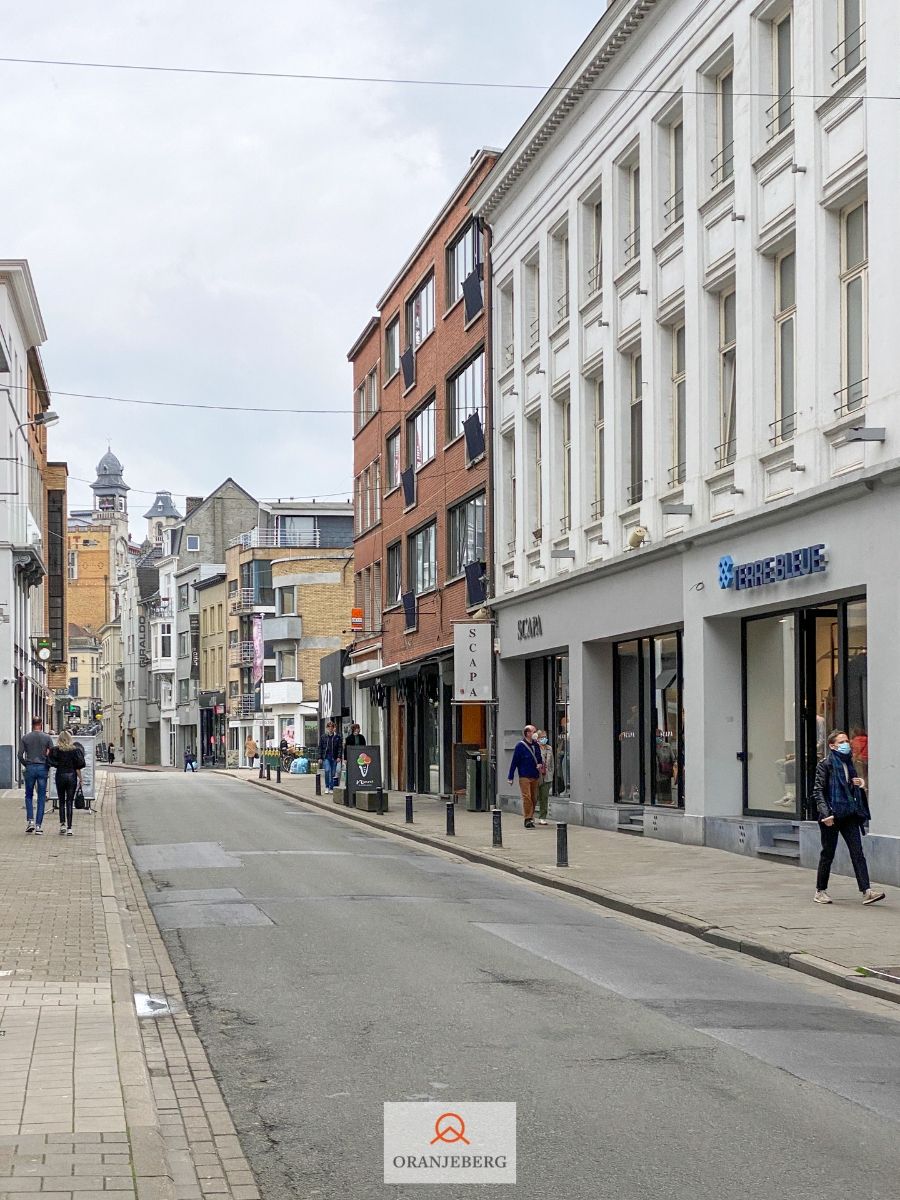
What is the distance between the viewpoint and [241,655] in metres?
88.0

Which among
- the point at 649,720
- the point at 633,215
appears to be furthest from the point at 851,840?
the point at 633,215

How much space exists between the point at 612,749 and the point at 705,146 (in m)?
10.6

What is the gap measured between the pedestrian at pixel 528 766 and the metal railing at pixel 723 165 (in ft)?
30.0

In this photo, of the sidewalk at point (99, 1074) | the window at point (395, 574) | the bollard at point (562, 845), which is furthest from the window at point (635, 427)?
the window at point (395, 574)

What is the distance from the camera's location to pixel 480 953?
39.0 feet

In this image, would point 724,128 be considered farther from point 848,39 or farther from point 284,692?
point 284,692

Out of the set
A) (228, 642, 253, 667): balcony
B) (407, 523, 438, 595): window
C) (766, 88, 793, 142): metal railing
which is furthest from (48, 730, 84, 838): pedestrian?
(228, 642, 253, 667): balcony

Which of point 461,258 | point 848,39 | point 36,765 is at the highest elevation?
point 461,258

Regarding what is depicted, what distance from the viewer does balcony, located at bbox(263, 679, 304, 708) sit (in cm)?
8000

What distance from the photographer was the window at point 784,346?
20.0 metres

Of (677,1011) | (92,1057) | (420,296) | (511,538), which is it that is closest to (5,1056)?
(92,1057)

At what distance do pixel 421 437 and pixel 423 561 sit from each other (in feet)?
10.6

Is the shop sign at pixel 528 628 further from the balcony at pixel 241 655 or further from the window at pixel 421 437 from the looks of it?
the balcony at pixel 241 655

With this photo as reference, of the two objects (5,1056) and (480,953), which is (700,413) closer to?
(480,953)
